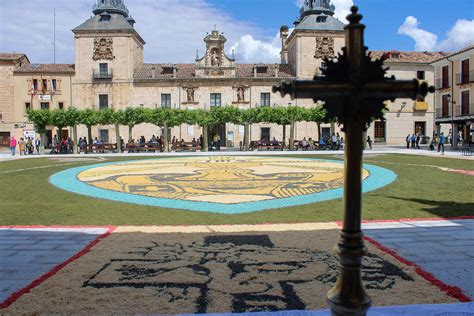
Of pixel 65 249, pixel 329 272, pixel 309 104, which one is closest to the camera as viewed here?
pixel 329 272

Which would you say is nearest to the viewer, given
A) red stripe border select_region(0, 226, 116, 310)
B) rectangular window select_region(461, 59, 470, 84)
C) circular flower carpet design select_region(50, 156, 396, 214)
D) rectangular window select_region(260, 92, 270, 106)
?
red stripe border select_region(0, 226, 116, 310)

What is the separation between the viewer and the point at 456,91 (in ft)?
121

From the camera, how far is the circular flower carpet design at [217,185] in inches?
375

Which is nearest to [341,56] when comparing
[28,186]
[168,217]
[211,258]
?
[211,258]

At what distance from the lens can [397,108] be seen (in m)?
47.7

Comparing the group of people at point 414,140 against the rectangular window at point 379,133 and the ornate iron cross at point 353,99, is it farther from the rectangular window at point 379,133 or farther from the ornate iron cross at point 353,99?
the ornate iron cross at point 353,99

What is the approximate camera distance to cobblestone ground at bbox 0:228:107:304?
4.34 m

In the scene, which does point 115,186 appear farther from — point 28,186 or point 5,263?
point 5,263

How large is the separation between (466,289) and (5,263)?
15.4ft

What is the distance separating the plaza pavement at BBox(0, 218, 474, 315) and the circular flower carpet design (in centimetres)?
269

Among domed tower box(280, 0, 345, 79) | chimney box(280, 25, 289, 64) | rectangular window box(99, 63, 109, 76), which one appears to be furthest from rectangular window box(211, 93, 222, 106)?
chimney box(280, 25, 289, 64)

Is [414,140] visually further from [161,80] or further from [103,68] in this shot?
[103,68]

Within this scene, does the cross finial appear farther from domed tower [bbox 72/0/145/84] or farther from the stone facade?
the stone facade

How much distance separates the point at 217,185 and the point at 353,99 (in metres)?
10.1
